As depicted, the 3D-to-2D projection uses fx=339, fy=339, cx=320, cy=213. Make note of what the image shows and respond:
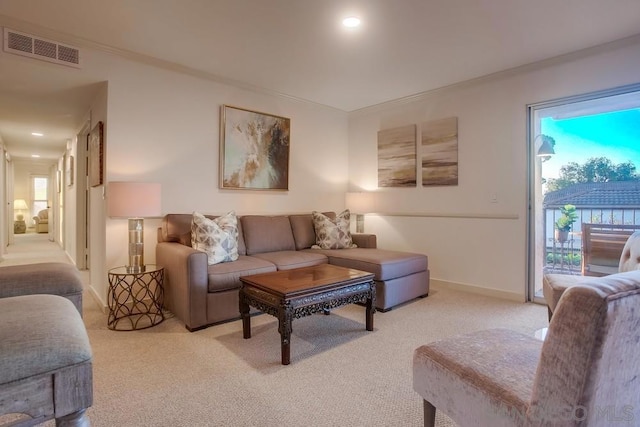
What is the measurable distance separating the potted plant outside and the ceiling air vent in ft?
15.4

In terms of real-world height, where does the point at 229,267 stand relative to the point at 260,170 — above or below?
below

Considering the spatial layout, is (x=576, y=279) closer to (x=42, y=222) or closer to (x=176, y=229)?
(x=176, y=229)

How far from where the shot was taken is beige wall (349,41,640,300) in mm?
3150

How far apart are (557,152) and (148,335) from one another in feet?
13.5

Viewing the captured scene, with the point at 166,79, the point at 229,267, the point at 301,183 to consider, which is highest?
the point at 166,79

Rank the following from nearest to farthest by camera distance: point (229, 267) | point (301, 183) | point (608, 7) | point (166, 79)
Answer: point (608, 7)
point (229, 267)
point (166, 79)
point (301, 183)

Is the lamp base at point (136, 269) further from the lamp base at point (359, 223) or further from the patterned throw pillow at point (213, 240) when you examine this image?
the lamp base at point (359, 223)

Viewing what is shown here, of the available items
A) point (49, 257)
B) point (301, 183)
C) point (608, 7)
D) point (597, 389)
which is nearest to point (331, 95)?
point (301, 183)

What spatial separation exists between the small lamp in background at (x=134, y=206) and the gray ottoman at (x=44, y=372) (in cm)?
172

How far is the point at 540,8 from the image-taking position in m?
2.39

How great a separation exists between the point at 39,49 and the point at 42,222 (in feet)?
35.8

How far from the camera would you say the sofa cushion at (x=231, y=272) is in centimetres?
271

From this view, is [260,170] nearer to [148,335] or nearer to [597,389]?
[148,335]

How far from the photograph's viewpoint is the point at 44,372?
3.26ft
